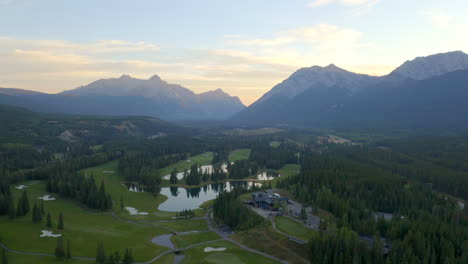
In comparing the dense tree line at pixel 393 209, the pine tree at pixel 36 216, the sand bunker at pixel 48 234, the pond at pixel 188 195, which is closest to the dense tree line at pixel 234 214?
the dense tree line at pixel 393 209

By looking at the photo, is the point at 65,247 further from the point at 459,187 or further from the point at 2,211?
the point at 459,187

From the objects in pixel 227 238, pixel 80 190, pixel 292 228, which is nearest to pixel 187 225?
pixel 227 238

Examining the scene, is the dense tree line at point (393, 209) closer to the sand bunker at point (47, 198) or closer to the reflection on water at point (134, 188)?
the reflection on water at point (134, 188)

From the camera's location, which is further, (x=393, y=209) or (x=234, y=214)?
(x=393, y=209)

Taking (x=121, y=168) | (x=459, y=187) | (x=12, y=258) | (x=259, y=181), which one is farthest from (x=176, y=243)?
(x=459, y=187)

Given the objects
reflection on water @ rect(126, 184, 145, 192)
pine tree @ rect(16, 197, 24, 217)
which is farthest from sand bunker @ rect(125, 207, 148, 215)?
pine tree @ rect(16, 197, 24, 217)

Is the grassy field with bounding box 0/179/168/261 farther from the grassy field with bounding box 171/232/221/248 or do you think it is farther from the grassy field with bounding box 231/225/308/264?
the grassy field with bounding box 231/225/308/264

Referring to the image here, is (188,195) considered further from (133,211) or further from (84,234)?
(84,234)
